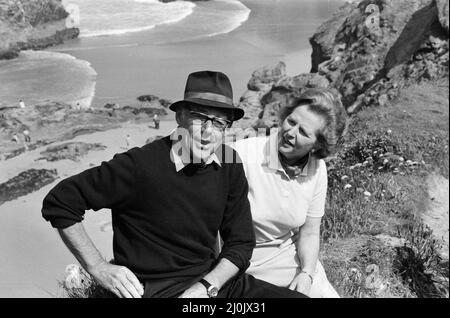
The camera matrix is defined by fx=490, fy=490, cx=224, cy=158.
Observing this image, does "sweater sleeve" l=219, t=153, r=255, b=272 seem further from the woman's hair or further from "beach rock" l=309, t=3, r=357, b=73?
"beach rock" l=309, t=3, r=357, b=73

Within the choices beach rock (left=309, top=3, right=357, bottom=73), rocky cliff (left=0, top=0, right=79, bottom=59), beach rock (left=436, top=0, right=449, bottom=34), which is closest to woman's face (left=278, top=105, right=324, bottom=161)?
beach rock (left=436, top=0, right=449, bottom=34)

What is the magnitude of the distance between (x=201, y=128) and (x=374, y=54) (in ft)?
38.6

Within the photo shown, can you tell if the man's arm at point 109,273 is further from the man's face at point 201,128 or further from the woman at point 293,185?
the woman at point 293,185

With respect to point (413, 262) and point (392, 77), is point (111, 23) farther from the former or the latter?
point (413, 262)

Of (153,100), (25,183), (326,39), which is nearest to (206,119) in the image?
(25,183)

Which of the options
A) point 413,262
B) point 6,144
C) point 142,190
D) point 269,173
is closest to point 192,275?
point 142,190

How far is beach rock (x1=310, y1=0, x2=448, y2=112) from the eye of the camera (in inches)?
392

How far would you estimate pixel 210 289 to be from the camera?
8.47 ft

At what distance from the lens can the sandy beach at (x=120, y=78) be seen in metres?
8.18

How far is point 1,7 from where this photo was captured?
33375mm

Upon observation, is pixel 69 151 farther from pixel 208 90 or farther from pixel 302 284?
pixel 208 90

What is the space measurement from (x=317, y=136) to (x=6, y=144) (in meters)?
15.6

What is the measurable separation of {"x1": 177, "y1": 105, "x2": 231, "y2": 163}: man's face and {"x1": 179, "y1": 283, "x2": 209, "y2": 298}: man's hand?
0.67m
